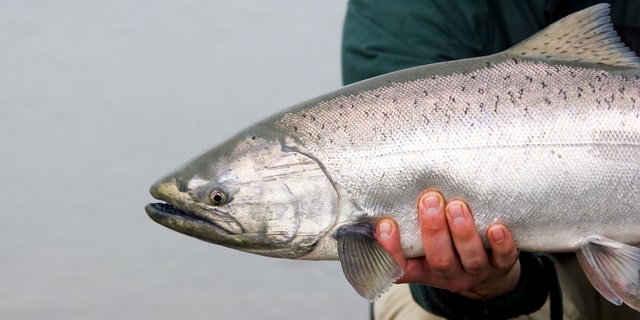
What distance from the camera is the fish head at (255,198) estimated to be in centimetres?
165

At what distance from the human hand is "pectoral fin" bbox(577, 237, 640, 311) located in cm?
12

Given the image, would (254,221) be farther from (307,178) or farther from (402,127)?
(402,127)

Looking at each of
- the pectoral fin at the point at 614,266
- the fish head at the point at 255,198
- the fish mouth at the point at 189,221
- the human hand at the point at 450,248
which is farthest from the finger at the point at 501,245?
the fish mouth at the point at 189,221

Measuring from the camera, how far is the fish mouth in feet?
5.48

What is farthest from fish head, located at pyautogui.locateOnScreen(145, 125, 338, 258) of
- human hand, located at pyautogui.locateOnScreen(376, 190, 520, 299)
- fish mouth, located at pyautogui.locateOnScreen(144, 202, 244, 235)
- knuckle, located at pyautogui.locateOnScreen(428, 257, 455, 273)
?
knuckle, located at pyautogui.locateOnScreen(428, 257, 455, 273)

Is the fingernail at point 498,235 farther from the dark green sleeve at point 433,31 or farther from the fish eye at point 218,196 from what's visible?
the dark green sleeve at point 433,31

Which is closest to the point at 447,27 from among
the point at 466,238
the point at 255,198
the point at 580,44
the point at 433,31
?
the point at 433,31

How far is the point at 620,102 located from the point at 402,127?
0.33 meters

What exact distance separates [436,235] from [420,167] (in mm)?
129

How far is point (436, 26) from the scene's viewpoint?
2.23 m

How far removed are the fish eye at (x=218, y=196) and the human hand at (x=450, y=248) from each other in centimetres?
23

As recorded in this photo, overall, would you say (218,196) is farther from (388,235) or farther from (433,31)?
(433,31)

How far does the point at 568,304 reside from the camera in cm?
240

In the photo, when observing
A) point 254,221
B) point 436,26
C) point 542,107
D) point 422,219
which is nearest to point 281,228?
point 254,221
